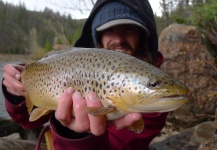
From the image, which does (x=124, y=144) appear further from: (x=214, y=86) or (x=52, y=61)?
(x=214, y=86)

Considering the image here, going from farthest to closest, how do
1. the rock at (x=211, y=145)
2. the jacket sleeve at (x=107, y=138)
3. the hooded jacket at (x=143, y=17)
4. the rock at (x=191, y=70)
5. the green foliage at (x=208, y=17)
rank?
the green foliage at (x=208, y=17), the rock at (x=191, y=70), the rock at (x=211, y=145), the hooded jacket at (x=143, y=17), the jacket sleeve at (x=107, y=138)

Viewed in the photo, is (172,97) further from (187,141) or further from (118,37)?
(187,141)

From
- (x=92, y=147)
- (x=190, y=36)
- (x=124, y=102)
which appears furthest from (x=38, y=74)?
(x=190, y=36)

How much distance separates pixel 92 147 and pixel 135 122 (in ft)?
1.31

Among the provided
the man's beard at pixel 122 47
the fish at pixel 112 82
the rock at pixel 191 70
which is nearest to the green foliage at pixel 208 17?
the rock at pixel 191 70

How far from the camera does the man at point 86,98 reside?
5.53ft

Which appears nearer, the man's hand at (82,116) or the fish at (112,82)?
the fish at (112,82)

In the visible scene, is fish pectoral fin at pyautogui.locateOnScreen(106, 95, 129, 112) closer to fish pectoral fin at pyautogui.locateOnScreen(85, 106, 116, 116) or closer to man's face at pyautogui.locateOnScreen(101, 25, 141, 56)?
fish pectoral fin at pyautogui.locateOnScreen(85, 106, 116, 116)

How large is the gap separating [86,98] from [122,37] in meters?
1.32

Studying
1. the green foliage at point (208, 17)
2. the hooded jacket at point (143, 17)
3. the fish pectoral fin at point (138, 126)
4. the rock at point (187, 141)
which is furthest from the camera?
the green foliage at point (208, 17)

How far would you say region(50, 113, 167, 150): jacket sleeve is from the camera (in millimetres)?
1824

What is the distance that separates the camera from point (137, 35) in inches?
113

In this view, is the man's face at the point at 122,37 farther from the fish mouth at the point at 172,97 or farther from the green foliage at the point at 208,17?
the green foliage at the point at 208,17

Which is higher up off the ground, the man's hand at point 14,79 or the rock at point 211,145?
the man's hand at point 14,79
